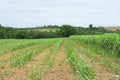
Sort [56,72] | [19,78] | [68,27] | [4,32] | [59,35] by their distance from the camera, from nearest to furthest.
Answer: [19,78] < [56,72] < [4,32] < [59,35] < [68,27]

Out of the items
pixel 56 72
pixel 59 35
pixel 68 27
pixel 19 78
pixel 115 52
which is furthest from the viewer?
pixel 68 27

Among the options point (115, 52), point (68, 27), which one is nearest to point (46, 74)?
point (115, 52)

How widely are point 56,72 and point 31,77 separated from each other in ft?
3.72

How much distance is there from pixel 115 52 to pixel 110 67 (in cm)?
429

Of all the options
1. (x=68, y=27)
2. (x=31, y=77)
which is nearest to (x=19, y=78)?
(x=31, y=77)

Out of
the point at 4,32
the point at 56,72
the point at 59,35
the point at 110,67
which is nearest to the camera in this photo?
the point at 56,72

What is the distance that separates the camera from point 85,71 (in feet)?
23.0

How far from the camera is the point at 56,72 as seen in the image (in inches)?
330

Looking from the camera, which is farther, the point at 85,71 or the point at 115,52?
the point at 115,52

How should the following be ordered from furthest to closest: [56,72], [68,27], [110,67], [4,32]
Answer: [68,27], [4,32], [110,67], [56,72]

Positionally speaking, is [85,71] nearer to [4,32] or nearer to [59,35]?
[4,32]

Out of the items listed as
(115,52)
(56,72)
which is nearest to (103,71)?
(56,72)

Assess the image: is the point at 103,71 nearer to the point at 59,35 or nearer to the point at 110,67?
the point at 110,67

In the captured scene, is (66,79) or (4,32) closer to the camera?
(66,79)
